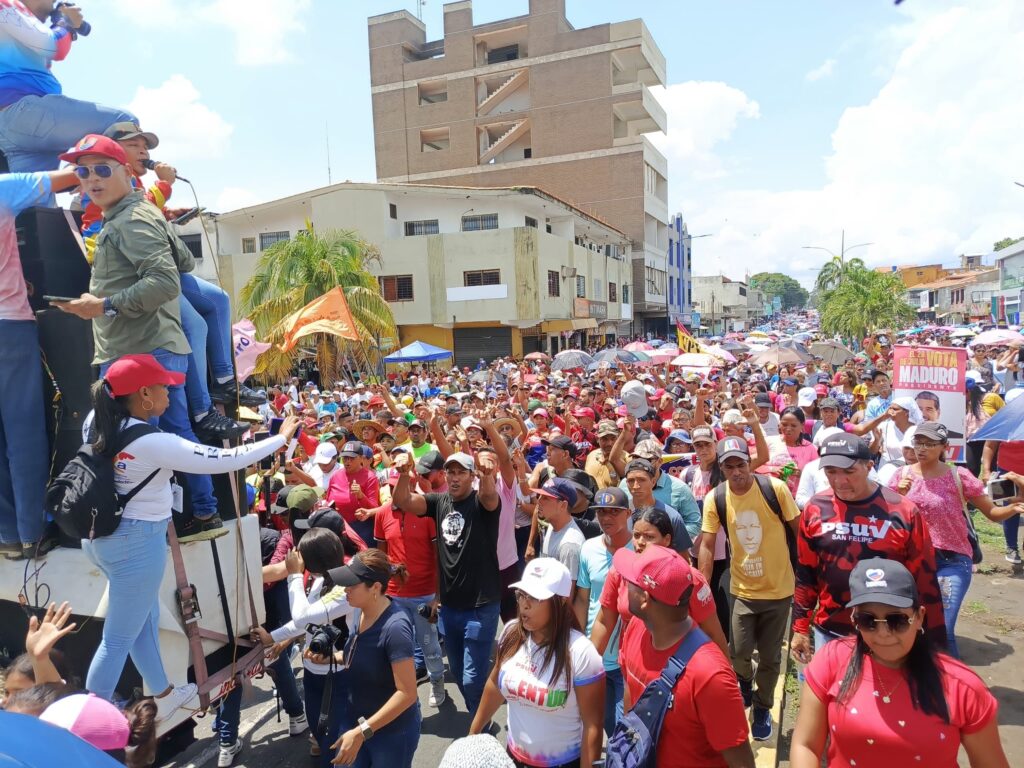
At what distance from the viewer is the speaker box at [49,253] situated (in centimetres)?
327

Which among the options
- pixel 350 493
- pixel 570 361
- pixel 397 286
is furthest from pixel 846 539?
pixel 397 286

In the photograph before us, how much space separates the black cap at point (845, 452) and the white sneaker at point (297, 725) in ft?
11.9

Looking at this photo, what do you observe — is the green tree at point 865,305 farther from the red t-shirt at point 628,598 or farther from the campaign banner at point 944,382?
the red t-shirt at point 628,598

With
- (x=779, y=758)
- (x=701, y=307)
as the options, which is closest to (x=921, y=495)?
(x=779, y=758)

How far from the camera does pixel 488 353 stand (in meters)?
33.8

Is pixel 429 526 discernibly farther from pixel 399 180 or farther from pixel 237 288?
pixel 399 180

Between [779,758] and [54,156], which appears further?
[779,758]

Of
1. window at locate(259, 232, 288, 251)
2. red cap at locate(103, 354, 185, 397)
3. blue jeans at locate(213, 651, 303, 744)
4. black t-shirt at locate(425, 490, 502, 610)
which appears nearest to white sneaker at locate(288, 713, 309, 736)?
blue jeans at locate(213, 651, 303, 744)

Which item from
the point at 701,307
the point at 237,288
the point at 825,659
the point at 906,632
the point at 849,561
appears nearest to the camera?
the point at 906,632

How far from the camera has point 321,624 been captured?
3.50 meters

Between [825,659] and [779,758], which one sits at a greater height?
[825,659]

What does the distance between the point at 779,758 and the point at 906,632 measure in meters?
2.41

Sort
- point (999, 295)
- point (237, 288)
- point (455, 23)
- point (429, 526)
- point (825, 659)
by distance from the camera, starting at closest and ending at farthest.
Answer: point (825, 659), point (429, 526), point (237, 288), point (455, 23), point (999, 295)

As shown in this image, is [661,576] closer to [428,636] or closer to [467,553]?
[467,553]
